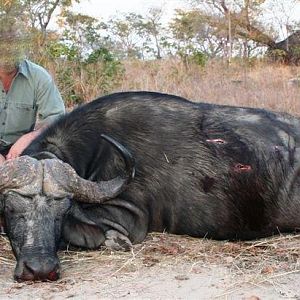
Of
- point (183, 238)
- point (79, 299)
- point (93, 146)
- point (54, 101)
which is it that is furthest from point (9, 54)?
point (79, 299)

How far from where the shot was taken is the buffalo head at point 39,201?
3859mm

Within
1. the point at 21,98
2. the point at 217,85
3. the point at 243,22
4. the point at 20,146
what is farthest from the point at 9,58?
the point at 243,22

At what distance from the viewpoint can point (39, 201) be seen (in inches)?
160

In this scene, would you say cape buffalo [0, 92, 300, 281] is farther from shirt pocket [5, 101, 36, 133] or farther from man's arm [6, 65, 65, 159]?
shirt pocket [5, 101, 36, 133]

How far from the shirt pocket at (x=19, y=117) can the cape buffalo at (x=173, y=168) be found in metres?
1.00

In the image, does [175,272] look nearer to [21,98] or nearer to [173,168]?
[173,168]

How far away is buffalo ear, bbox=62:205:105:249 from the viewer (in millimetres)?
4559

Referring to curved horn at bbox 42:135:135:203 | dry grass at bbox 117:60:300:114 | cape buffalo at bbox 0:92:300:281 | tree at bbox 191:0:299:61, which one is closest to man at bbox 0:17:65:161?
cape buffalo at bbox 0:92:300:281

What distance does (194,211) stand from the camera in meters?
4.80

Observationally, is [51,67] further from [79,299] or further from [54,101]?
[79,299]

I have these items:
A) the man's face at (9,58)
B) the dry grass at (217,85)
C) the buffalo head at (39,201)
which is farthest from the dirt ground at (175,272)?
the dry grass at (217,85)

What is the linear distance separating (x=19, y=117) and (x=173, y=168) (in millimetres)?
1666

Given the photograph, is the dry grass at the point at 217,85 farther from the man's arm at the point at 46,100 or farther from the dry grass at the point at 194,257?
the dry grass at the point at 194,257

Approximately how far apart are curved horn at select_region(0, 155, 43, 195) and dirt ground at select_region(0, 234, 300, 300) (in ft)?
1.69
